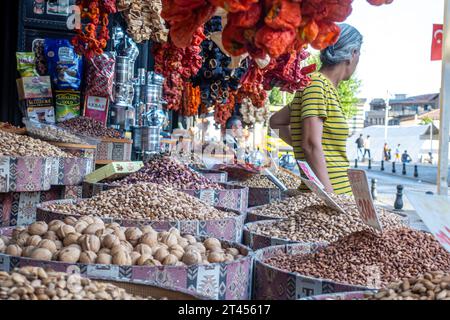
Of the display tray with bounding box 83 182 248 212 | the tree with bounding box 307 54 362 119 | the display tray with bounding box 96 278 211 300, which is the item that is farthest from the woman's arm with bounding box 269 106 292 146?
the tree with bounding box 307 54 362 119

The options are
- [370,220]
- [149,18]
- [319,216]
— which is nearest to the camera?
[370,220]

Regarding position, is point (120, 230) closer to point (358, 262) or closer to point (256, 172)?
point (358, 262)

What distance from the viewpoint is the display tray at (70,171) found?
8.50 ft

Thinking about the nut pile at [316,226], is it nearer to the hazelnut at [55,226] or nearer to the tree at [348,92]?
the hazelnut at [55,226]

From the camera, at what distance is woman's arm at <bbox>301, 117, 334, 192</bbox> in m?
2.68

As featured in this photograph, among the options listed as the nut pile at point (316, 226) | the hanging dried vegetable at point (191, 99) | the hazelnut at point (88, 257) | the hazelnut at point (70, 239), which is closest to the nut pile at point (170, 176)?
the nut pile at point (316, 226)

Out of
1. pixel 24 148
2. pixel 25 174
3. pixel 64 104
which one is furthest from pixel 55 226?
pixel 64 104

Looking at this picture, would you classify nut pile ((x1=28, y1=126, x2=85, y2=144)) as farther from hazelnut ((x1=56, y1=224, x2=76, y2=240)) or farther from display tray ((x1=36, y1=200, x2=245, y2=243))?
hazelnut ((x1=56, y1=224, x2=76, y2=240))

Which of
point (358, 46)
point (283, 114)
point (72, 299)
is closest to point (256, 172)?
point (283, 114)

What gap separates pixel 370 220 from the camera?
1626 mm

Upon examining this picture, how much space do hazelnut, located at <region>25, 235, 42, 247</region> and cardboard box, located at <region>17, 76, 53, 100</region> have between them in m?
2.66

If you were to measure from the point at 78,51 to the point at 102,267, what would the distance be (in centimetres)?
291

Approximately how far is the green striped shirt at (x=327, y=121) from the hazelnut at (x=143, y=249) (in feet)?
4.86

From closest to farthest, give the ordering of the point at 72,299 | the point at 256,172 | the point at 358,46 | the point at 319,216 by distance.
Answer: the point at 72,299, the point at 319,216, the point at 358,46, the point at 256,172
